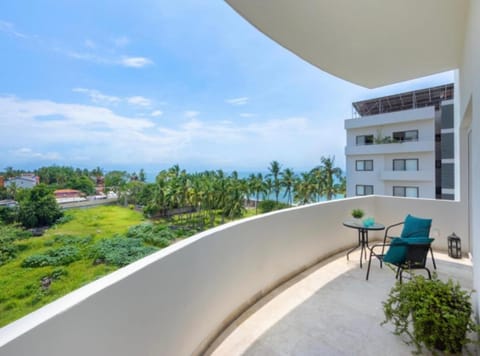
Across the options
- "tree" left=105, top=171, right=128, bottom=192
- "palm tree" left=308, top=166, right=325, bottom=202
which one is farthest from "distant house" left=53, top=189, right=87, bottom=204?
"palm tree" left=308, top=166, right=325, bottom=202

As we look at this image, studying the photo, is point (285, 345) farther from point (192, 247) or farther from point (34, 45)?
point (34, 45)

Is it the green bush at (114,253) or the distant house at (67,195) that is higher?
the distant house at (67,195)

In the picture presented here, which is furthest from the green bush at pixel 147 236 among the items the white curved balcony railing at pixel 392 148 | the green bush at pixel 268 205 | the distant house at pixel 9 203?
the white curved balcony railing at pixel 392 148

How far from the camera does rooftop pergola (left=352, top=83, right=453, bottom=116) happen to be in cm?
1817

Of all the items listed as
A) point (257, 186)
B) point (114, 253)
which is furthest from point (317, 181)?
point (114, 253)

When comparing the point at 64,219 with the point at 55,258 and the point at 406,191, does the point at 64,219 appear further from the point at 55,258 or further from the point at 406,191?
the point at 406,191

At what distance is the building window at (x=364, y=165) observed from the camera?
66.0 ft

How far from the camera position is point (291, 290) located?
2.99 m

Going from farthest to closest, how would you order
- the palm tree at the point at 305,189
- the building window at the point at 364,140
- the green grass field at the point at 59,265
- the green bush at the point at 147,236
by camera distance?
the palm tree at the point at 305,189, the building window at the point at 364,140, the green bush at the point at 147,236, the green grass field at the point at 59,265

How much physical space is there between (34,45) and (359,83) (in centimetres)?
1794

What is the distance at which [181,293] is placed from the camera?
1.74m

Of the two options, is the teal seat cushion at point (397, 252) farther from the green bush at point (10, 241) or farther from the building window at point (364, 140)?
the building window at point (364, 140)

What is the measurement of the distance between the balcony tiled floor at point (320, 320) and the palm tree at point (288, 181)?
3133 cm

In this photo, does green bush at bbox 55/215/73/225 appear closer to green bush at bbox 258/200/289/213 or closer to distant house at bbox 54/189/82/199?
distant house at bbox 54/189/82/199
